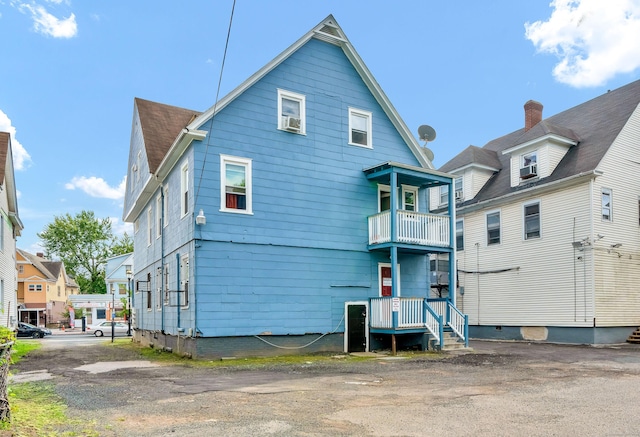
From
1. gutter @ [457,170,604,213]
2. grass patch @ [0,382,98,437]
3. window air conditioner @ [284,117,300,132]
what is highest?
window air conditioner @ [284,117,300,132]

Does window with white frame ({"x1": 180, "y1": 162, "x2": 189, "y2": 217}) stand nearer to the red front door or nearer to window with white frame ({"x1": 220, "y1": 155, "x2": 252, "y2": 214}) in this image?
window with white frame ({"x1": 220, "y1": 155, "x2": 252, "y2": 214})

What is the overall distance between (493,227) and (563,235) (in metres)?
3.83

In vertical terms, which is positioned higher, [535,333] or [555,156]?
[555,156]

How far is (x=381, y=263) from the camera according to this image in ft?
59.5

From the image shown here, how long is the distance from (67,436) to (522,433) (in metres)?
5.24

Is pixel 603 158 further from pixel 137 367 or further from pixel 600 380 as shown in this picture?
pixel 137 367

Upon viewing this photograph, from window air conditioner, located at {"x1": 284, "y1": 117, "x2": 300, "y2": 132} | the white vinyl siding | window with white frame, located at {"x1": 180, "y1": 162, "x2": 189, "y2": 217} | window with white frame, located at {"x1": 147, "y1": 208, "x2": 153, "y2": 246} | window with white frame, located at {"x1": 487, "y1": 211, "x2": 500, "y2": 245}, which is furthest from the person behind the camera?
window with white frame, located at {"x1": 487, "y1": 211, "x2": 500, "y2": 245}

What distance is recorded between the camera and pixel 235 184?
51.4 feet

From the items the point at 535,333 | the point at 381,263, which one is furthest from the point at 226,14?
the point at 535,333

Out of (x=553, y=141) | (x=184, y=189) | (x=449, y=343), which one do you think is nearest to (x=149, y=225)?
(x=184, y=189)

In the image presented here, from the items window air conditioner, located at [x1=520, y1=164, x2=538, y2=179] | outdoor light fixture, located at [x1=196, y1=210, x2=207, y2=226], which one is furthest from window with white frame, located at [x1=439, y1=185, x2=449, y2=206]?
outdoor light fixture, located at [x1=196, y1=210, x2=207, y2=226]

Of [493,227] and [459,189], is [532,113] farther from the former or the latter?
[493,227]

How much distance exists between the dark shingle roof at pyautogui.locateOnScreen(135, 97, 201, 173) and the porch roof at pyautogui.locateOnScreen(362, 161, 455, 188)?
314 inches

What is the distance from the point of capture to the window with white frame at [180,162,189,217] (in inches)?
629
